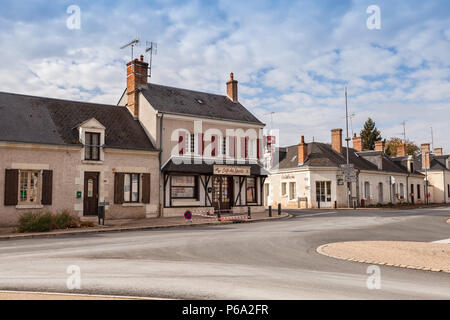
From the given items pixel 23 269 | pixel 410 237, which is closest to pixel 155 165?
pixel 410 237

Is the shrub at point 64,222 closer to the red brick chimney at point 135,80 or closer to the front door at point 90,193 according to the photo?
the front door at point 90,193

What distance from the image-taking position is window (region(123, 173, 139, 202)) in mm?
21859

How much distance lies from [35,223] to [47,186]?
129 inches

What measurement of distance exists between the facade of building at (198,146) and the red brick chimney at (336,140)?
49.3 ft

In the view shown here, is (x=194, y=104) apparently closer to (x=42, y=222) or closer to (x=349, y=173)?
(x=42, y=222)

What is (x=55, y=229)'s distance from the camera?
1691 centimetres

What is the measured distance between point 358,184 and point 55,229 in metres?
28.0

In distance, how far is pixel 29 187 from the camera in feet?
62.8

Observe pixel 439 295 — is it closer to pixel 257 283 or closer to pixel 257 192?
pixel 257 283

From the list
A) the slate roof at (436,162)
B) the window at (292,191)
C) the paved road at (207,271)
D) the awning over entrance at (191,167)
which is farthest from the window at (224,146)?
the slate roof at (436,162)

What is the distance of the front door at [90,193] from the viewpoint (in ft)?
67.4

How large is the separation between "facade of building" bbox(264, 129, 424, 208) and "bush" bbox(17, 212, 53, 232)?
23.2 meters

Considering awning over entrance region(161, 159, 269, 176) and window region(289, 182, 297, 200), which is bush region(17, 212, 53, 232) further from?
window region(289, 182, 297, 200)

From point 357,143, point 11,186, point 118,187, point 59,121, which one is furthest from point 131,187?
point 357,143
